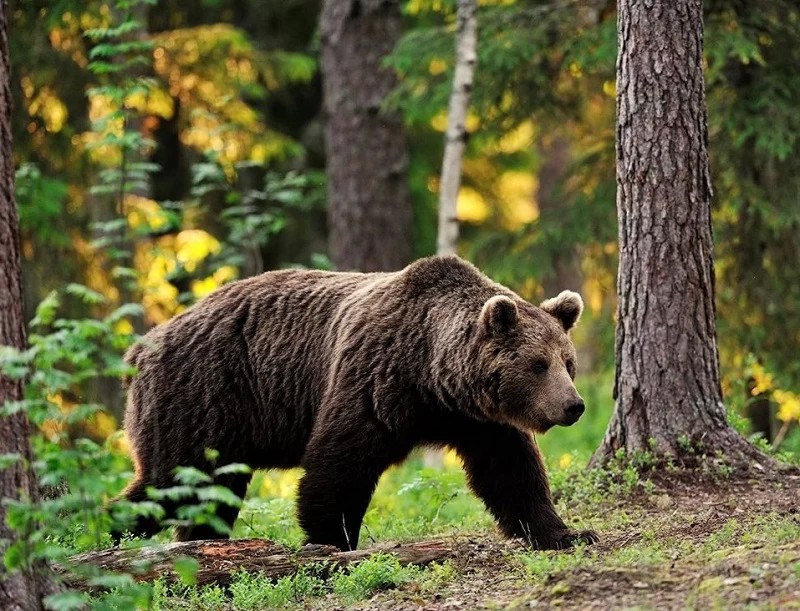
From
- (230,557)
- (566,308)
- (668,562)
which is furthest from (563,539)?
(230,557)

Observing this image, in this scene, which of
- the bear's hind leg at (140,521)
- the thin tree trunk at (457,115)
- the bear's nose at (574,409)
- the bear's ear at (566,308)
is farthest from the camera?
the thin tree trunk at (457,115)

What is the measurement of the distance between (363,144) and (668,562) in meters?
9.48

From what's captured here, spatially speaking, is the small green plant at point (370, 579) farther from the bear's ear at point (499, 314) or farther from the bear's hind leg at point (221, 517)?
the bear's hind leg at point (221, 517)

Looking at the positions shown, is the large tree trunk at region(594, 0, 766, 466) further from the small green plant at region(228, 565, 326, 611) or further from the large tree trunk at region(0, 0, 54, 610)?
the large tree trunk at region(0, 0, 54, 610)

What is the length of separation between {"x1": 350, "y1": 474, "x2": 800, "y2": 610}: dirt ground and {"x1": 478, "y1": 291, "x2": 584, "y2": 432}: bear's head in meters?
0.82

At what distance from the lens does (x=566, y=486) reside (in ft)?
27.5

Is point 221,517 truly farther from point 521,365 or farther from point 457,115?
point 457,115

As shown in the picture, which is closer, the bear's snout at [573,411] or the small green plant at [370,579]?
the small green plant at [370,579]

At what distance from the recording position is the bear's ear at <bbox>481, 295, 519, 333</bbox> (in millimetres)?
7062

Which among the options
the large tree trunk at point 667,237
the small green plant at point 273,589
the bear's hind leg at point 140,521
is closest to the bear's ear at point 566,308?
the large tree trunk at point 667,237

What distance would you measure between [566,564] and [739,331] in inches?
242

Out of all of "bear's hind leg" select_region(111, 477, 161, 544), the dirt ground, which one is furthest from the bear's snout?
"bear's hind leg" select_region(111, 477, 161, 544)

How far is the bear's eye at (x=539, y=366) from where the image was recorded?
281 inches

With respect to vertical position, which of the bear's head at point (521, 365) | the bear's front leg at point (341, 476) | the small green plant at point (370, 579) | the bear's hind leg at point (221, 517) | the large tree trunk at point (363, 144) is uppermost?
the large tree trunk at point (363, 144)
